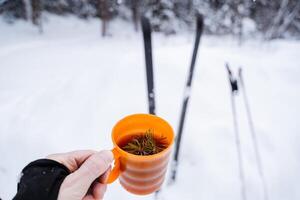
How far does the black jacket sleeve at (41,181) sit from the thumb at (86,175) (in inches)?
1.3

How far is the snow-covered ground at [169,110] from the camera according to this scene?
6.26ft

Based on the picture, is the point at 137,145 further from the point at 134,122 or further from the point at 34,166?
the point at 34,166

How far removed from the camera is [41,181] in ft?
2.70

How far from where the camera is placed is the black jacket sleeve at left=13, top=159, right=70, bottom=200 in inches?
31.8

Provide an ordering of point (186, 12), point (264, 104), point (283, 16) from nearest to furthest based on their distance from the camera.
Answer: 1. point (264, 104)
2. point (283, 16)
3. point (186, 12)

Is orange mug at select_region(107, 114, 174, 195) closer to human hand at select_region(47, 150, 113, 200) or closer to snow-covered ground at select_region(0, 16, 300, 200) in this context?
human hand at select_region(47, 150, 113, 200)

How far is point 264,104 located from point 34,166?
7.34ft

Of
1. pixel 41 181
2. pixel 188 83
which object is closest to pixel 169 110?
pixel 188 83

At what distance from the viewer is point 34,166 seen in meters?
0.88

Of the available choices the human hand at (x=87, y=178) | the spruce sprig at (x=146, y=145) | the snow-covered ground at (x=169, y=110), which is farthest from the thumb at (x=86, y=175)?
the snow-covered ground at (x=169, y=110)

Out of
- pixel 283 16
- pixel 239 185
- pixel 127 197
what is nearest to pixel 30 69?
pixel 127 197

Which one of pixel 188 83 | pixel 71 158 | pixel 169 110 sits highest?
pixel 188 83

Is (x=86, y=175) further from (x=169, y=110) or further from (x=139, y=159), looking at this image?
(x=169, y=110)

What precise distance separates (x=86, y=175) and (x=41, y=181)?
15 cm
